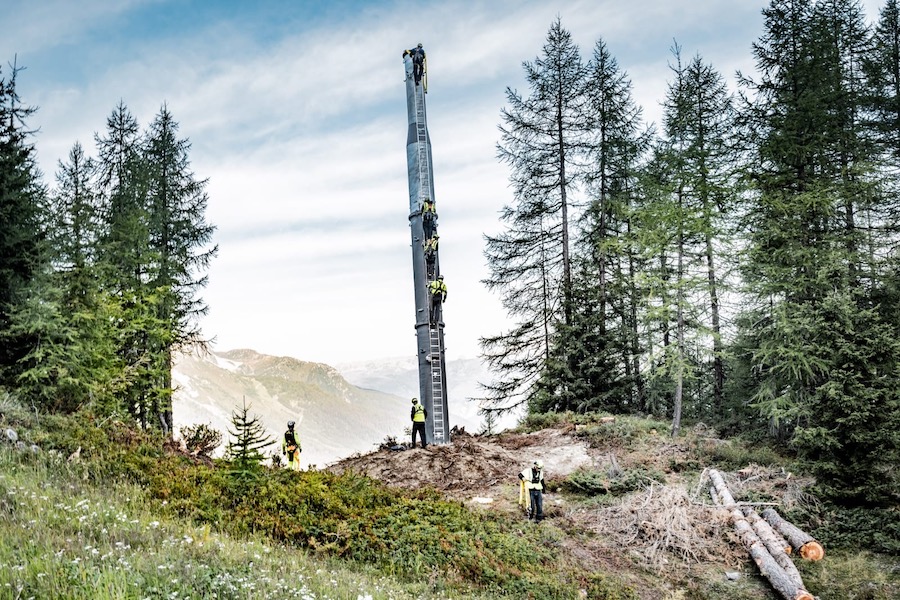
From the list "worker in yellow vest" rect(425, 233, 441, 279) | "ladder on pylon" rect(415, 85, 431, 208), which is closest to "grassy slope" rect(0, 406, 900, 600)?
"worker in yellow vest" rect(425, 233, 441, 279)

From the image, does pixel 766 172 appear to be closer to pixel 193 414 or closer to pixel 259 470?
pixel 259 470

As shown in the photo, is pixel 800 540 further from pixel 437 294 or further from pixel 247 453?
pixel 437 294

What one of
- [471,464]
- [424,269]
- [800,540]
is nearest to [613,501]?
[800,540]

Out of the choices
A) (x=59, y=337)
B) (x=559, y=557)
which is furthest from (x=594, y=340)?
(x=59, y=337)

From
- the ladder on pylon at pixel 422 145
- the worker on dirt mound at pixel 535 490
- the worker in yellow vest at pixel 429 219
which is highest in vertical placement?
the ladder on pylon at pixel 422 145

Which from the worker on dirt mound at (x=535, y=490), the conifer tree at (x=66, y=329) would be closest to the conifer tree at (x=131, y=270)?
the conifer tree at (x=66, y=329)

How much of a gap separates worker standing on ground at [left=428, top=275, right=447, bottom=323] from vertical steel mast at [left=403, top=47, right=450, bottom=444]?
1.4 inches

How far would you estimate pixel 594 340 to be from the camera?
78.5 ft

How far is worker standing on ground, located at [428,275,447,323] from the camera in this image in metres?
18.3

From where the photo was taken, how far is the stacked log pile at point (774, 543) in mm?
9039

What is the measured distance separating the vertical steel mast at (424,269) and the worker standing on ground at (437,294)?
37 mm

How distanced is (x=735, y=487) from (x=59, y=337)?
16.3 meters

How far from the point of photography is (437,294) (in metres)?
18.4

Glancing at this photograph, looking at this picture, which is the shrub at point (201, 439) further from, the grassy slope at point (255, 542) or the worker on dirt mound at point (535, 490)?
the worker on dirt mound at point (535, 490)
